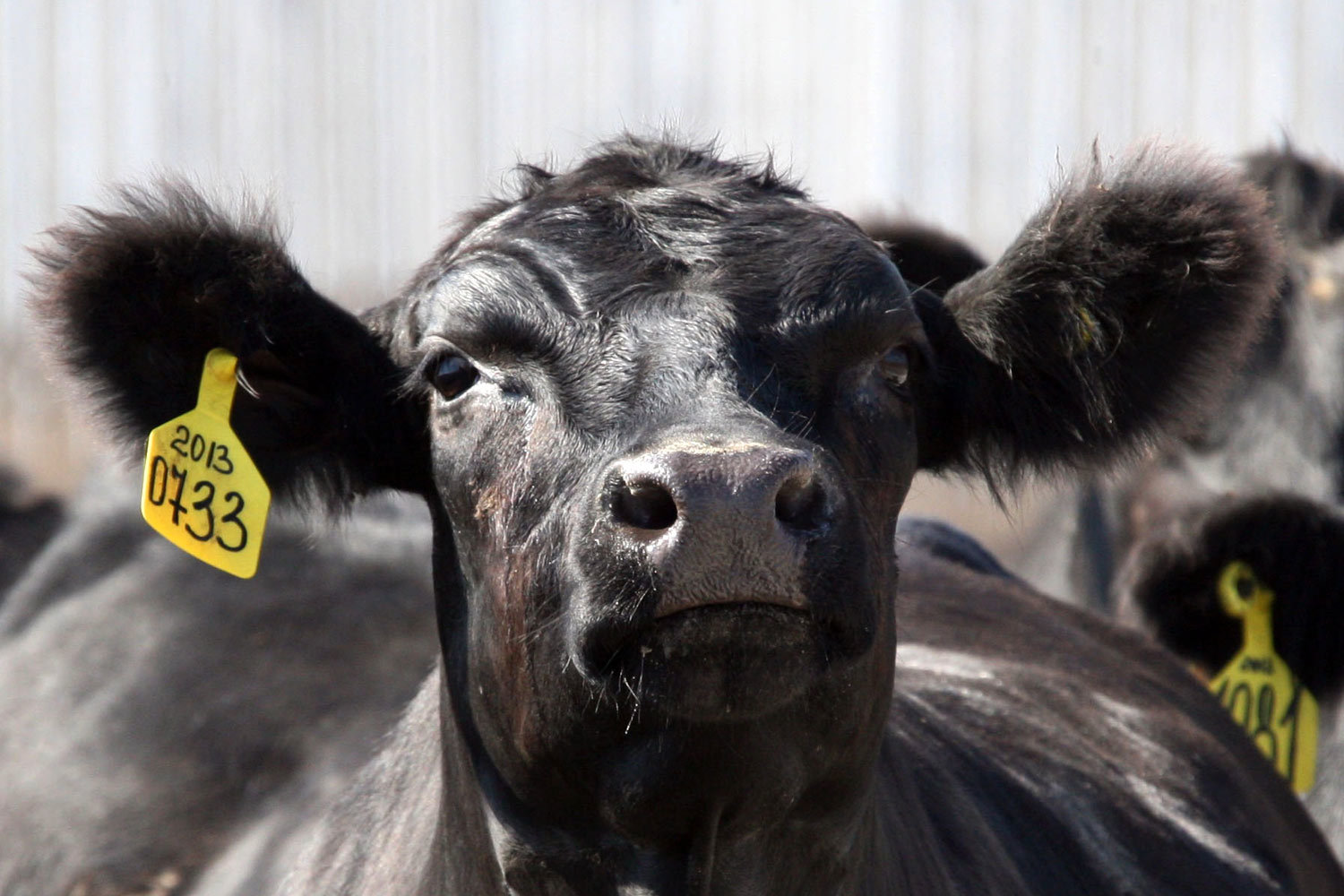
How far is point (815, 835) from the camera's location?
2.73 m

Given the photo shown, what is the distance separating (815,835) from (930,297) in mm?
993

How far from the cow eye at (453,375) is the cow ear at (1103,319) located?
0.80 m

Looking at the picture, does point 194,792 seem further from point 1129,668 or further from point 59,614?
point 1129,668

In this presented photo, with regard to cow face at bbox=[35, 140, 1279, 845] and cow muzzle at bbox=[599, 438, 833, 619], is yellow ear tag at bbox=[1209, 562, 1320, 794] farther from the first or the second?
cow muzzle at bbox=[599, 438, 833, 619]

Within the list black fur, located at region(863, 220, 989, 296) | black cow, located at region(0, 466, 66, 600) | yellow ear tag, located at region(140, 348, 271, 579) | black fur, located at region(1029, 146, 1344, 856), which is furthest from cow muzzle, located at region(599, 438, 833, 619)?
black cow, located at region(0, 466, 66, 600)

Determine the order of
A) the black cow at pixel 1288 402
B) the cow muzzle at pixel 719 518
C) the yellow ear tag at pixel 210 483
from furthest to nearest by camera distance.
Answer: the black cow at pixel 1288 402 → the yellow ear tag at pixel 210 483 → the cow muzzle at pixel 719 518

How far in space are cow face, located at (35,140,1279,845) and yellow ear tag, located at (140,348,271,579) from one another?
5cm

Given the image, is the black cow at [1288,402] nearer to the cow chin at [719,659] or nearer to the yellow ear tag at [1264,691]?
the yellow ear tag at [1264,691]

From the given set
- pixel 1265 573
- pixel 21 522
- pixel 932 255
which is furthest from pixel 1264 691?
pixel 21 522

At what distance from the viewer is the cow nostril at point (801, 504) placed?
90.7 inches

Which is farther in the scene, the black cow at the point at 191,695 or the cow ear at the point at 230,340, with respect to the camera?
the black cow at the point at 191,695

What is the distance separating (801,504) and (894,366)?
24.8 inches

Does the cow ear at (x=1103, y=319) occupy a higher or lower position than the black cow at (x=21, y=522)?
higher

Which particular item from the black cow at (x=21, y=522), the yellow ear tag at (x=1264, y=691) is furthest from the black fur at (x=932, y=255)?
the black cow at (x=21, y=522)
